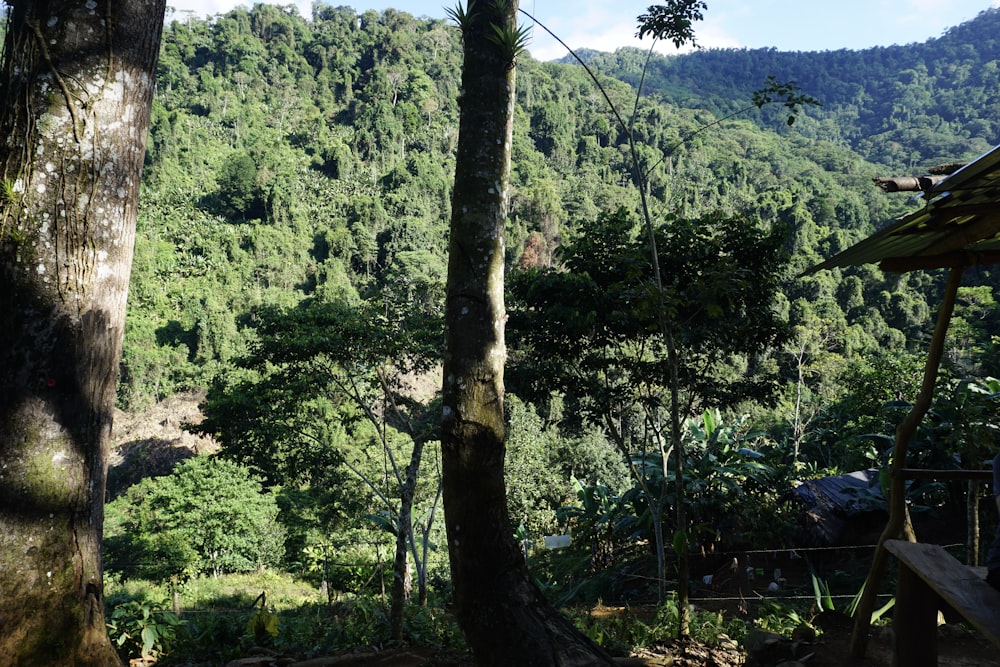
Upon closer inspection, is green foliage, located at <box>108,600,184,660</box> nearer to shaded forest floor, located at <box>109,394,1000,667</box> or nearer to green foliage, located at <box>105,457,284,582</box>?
shaded forest floor, located at <box>109,394,1000,667</box>

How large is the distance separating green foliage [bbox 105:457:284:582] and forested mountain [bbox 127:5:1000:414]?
16.6 metres

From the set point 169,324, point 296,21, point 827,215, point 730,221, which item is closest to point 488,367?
point 730,221

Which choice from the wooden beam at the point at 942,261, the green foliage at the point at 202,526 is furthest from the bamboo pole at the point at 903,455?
the green foliage at the point at 202,526

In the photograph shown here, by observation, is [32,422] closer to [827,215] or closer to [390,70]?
[827,215]

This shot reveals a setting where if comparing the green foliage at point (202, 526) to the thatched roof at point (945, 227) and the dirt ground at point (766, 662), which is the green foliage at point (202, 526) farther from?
the thatched roof at point (945, 227)

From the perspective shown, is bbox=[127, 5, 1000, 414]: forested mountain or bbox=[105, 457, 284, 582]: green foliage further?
bbox=[127, 5, 1000, 414]: forested mountain

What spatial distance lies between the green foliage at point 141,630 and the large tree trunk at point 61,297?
5.76 ft

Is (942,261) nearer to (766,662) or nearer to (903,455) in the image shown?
(903,455)

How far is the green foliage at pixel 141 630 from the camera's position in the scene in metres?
3.23

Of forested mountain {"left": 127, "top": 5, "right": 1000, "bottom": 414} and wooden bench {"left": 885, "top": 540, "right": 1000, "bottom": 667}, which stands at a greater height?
forested mountain {"left": 127, "top": 5, "right": 1000, "bottom": 414}

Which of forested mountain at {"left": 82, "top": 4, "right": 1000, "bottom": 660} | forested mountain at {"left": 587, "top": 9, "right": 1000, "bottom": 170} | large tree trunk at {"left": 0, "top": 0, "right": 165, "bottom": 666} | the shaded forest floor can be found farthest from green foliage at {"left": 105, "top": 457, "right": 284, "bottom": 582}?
forested mountain at {"left": 587, "top": 9, "right": 1000, "bottom": 170}

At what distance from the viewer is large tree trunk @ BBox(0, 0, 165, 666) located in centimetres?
166

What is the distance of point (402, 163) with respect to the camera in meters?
63.2

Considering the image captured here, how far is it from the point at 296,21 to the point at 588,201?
54742 mm
